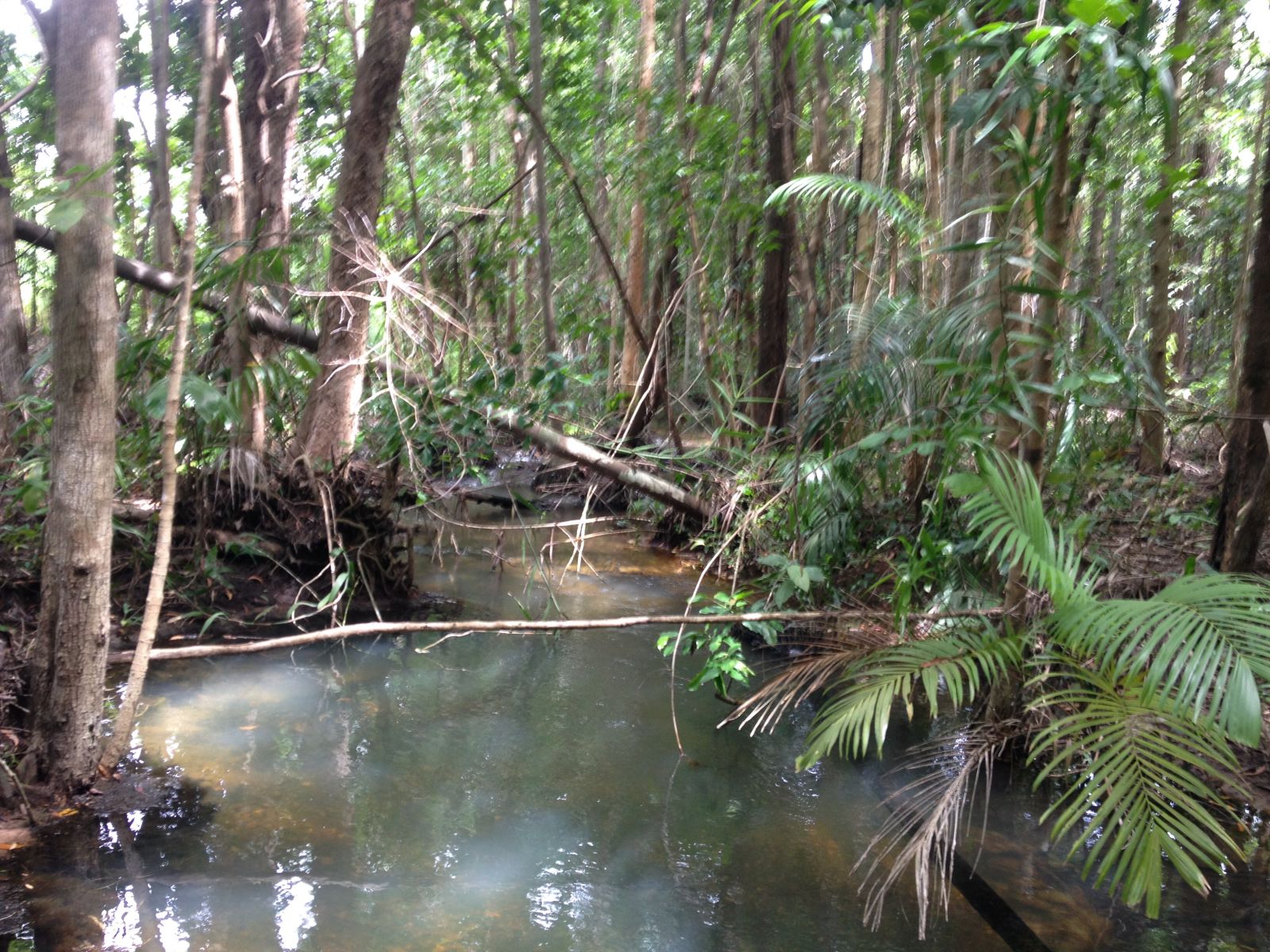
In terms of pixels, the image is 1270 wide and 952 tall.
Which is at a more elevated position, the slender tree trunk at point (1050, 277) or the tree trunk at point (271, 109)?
the tree trunk at point (271, 109)

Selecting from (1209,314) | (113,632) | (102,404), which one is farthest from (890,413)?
(1209,314)

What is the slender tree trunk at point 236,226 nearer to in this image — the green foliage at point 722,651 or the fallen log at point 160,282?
the fallen log at point 160,282

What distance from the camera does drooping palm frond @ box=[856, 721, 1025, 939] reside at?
2.76 metres

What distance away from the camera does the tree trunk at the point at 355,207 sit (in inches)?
202

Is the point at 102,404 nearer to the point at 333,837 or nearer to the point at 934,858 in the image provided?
the point at 333,837

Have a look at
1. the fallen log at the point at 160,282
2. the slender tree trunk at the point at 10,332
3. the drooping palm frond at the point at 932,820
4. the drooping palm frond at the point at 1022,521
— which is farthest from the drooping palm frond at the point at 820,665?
the slender tree trunk at the point at 10,332

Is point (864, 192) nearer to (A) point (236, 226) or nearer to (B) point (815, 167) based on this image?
(B) point (815, 167)

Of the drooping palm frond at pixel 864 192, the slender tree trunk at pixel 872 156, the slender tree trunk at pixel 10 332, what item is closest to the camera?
the drooping palm frond at pixel 864 192

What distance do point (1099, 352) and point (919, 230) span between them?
91cm

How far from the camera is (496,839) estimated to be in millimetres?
3295

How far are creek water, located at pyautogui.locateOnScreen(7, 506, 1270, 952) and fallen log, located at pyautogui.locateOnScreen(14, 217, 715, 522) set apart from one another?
1.33 metres

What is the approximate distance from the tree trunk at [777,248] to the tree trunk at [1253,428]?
3350mm

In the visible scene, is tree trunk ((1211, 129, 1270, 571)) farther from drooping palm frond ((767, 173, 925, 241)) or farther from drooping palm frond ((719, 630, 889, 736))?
drooping palm frond ((719, 630, 889, 736))

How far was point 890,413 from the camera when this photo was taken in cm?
464
